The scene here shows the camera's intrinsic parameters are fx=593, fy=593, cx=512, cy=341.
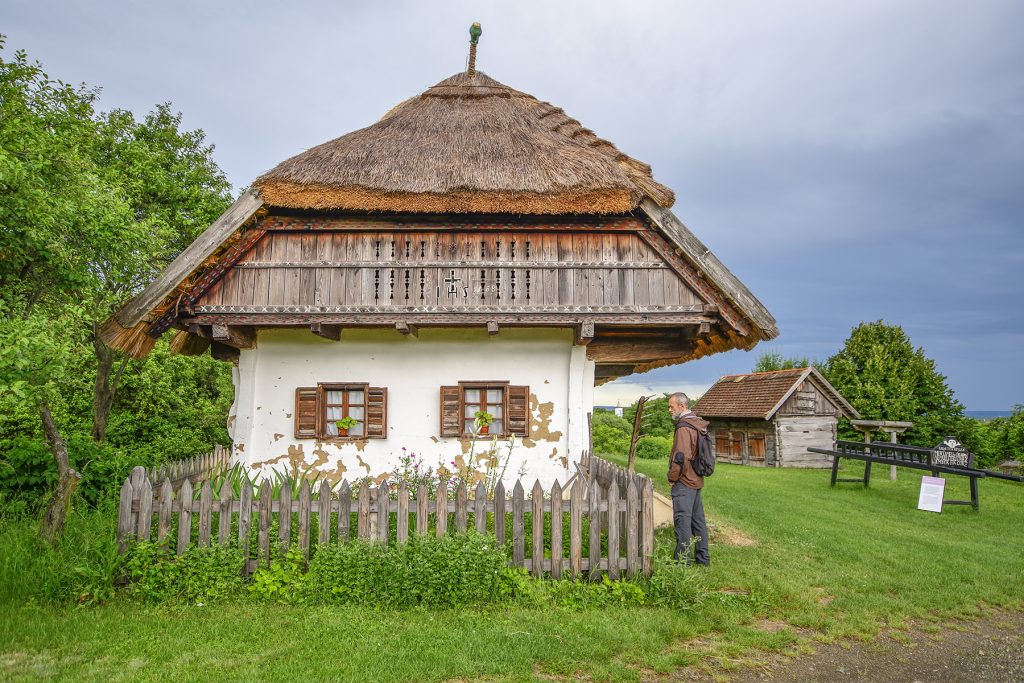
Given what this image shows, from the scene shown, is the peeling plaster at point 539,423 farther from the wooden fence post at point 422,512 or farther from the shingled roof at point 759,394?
the shingled roof at point 759,394

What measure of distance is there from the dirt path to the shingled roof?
658 inches

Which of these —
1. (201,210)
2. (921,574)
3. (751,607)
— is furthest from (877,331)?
(201,210)

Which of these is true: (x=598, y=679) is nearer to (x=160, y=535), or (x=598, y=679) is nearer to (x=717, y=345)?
(x=160, y=535)

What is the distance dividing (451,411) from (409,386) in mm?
772

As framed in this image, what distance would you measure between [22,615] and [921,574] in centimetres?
906

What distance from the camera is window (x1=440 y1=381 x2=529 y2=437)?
9.12 metres

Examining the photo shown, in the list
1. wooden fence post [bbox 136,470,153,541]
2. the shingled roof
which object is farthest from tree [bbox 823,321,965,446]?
wooden fence post [bbox 136,470,153,541]

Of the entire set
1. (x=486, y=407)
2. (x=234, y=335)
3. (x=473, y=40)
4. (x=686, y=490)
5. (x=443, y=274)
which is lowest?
(x=686, y=490)

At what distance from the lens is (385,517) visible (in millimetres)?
5754

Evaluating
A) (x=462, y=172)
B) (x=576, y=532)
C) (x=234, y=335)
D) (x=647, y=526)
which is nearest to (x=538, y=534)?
(x=576, y=532)

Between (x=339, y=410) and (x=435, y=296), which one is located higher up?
(x=435, y=296)

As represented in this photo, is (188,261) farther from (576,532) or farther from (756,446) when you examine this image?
(756,446)

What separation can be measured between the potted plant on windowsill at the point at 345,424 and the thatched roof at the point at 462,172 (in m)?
3.13

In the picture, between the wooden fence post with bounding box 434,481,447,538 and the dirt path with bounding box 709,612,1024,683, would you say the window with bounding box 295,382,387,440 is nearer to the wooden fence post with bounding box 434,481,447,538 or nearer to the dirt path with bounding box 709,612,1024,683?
the wooden fence post with bounding box 434,481,447,538
